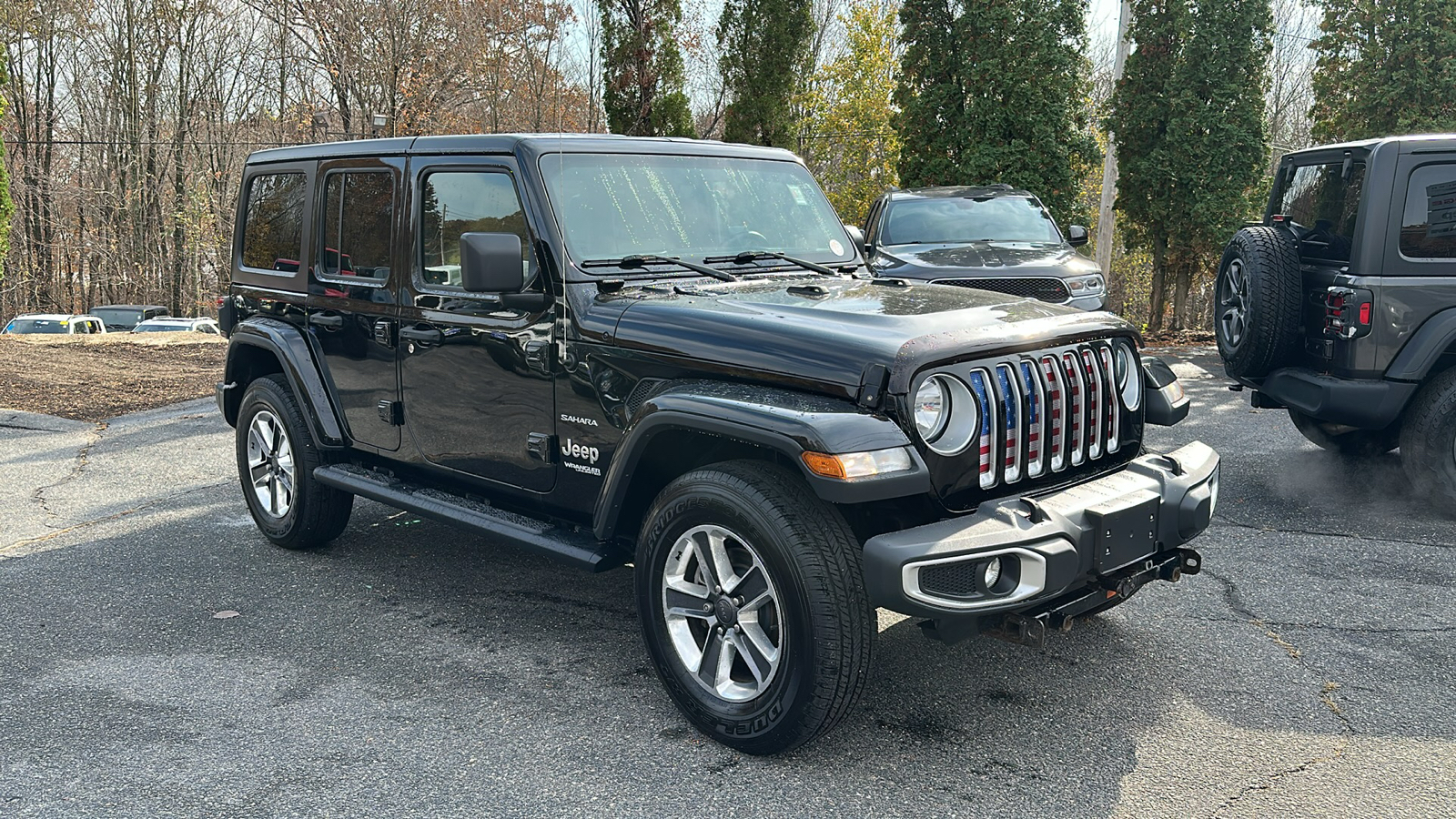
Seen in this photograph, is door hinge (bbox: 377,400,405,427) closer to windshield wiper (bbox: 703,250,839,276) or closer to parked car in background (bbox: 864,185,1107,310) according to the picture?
windshield wiper (bbox: 703,250,839,276)

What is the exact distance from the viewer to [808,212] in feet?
16.5

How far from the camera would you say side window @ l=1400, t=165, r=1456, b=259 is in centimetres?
610

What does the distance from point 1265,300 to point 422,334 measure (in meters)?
4.60

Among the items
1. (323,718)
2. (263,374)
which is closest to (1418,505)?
(323,718)

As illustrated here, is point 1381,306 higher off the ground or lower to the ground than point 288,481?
higher

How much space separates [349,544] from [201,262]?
39852 mm

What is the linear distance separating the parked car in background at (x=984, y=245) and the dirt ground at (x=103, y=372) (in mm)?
7267

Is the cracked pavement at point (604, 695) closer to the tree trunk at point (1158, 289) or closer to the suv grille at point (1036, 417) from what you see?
the suv grille at point (1036, 417)

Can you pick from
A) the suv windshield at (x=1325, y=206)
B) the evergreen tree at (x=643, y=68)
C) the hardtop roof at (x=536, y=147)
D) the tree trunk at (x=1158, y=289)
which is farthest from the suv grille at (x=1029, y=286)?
the evergreen tree at (x=643, y=68)

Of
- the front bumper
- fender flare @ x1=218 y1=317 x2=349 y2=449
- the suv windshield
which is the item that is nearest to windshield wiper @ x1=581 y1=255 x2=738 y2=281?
the front bumper

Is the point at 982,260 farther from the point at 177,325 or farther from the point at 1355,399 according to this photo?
the point at 177,325

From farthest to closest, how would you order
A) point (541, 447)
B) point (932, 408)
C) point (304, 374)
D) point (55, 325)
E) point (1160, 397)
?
point (55, 325), point (304, 374), point (541, 447), point (1160, 397), point (932, 408)

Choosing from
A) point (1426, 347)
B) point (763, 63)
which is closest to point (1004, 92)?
point (763, 63)

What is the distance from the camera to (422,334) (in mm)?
4754
